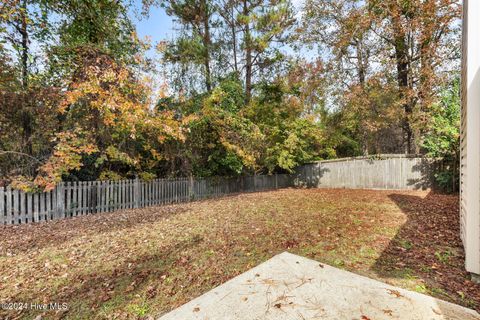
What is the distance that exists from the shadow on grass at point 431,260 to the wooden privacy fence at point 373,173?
16.6 feet

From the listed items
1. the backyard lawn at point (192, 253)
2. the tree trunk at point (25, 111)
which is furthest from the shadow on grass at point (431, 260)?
the tree trunk at point (25, 111)

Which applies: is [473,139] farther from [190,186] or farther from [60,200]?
[190,186]

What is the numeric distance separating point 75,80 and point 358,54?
45.9 ft

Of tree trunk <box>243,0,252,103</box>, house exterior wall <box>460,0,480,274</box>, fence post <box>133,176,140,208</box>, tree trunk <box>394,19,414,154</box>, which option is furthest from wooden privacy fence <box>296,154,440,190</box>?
fence post <box>133,176,140,208</box>

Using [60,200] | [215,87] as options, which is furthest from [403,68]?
[60,200]

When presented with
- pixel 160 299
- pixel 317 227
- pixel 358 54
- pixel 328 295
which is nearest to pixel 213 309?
pixel 160 299

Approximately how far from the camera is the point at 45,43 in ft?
23.2

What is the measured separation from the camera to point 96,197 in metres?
7.13

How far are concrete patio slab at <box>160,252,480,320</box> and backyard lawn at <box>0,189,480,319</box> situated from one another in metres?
0.47

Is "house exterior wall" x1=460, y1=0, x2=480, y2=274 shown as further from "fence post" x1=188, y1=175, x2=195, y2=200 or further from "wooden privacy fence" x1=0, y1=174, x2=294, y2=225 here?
"fence post" x1=188, y1=175, x2=195, y2=200

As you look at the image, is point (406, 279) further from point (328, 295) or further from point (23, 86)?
point (23, 86)

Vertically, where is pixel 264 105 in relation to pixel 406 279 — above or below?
above

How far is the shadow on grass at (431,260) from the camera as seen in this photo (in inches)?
94.4

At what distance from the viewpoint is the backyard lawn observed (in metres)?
2.44
